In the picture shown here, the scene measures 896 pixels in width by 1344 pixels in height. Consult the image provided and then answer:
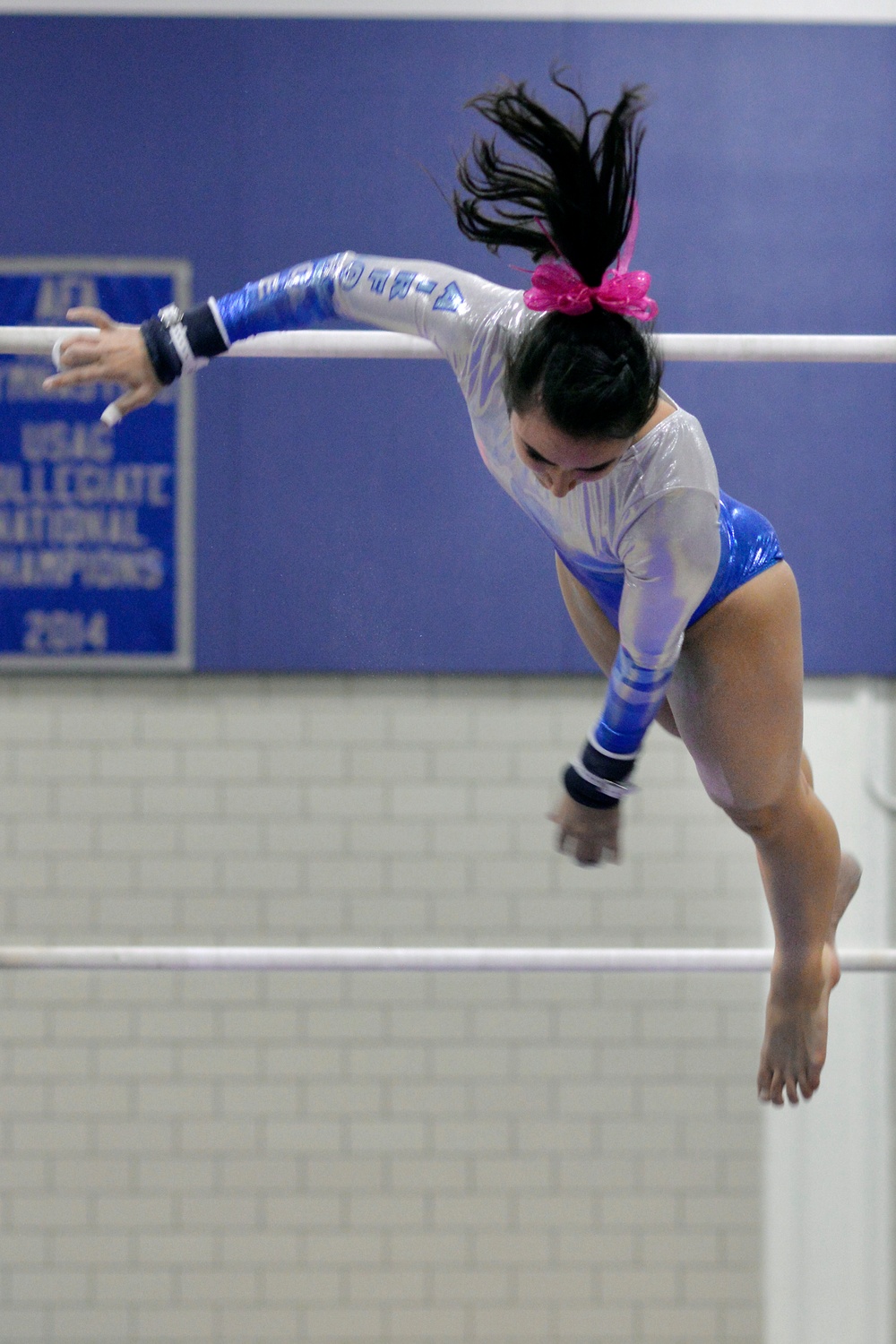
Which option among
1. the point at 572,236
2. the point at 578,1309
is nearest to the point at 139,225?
the point at 572,236

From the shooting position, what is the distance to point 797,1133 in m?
3.42

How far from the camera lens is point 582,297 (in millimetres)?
1104

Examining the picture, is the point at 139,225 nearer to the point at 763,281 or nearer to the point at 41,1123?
the point at 763,281

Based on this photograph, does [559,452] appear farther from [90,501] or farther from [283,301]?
[90,501]

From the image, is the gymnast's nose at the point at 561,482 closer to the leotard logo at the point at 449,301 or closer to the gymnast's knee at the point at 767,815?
the leotard logo at the point at 449,301

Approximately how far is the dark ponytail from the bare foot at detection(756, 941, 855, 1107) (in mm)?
749

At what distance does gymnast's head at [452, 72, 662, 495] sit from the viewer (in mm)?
1101

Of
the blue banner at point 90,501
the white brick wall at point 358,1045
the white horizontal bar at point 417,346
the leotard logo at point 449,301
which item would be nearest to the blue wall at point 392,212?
the blue banner at point 90,501

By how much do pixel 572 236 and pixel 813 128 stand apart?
2423mm

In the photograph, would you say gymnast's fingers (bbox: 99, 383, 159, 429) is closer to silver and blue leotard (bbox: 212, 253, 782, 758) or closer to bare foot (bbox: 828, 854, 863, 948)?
silver and blue leotard (bbox: 212, 253, 782, 758)

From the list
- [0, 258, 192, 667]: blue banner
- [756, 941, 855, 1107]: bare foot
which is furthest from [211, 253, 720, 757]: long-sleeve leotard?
[0, 258, 192, 667]: blue banner

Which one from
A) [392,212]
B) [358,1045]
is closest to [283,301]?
[392,212]

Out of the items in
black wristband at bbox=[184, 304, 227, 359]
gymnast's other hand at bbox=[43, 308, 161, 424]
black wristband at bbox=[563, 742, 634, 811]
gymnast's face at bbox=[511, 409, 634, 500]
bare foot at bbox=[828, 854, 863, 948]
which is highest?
black wristband at bbox=[184, 304, 227, 359]

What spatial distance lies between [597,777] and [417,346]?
564 millimetres
